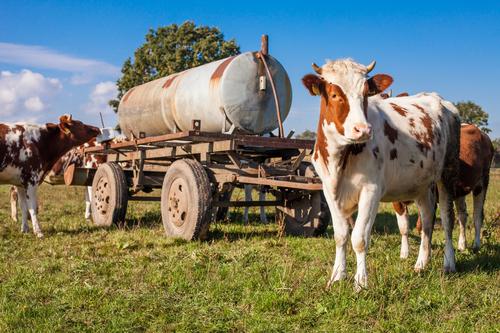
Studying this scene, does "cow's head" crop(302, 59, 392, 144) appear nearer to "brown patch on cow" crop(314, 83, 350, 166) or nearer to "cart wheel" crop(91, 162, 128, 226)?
"brown patch on cow" crop(314, 83, 350, 166)

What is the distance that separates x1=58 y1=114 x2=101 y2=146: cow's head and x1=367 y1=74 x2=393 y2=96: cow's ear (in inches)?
252

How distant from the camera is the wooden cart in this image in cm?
748

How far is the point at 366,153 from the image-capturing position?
16.8 ft

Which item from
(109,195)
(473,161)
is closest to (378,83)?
(473,161)

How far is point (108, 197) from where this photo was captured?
32.2ft

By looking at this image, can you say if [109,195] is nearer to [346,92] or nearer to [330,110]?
[330,110]

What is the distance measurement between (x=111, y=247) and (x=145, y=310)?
313 centimetres

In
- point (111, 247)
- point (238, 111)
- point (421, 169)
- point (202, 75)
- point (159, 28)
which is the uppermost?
point (159, 28)

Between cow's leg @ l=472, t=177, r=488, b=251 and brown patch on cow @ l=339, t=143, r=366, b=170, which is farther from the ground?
brown patch on cow @ l=339, t=143, r=366, b=170

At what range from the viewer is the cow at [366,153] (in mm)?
4938

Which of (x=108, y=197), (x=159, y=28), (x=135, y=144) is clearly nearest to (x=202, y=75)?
(x=135, y=144)

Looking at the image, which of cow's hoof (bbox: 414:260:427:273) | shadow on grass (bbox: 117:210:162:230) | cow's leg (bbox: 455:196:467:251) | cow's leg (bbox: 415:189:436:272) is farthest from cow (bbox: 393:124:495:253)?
shadow on grass (bbox: 117:210:162:230)

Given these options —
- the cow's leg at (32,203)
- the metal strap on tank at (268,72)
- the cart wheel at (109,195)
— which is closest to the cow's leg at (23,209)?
the cow's leg at (32,203)

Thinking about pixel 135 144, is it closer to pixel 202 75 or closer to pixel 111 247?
pixel 202 75
